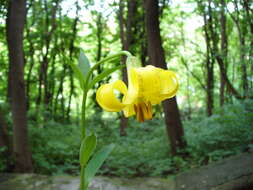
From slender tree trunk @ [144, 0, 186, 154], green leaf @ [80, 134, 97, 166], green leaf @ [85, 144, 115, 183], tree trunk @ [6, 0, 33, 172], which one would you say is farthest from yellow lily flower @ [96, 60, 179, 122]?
slender tree trunk @ [144, 0, 186, 154]

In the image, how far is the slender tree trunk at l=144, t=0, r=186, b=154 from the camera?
3387 mm

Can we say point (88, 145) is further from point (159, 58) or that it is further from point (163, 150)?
point (163, 150)

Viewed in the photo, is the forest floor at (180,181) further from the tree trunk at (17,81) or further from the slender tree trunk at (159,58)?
the slender tree trunk at (159,58)

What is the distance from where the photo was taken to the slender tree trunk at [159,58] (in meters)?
3.39

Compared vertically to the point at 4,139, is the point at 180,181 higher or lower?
lower

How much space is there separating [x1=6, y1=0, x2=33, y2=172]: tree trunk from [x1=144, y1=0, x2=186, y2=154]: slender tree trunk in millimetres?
1407

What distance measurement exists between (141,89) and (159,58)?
243 cm

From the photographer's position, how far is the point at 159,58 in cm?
341

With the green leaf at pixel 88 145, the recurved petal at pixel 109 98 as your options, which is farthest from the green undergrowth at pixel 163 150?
the recurved petal at pixel 109 98

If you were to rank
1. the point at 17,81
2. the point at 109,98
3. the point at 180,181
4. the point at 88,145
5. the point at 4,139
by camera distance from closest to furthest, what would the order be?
the point at 109,98 < the point at 88,145 < the point at 180,181 < the point at 17,81 < the point at 4,139

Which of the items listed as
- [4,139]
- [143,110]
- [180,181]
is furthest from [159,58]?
[143,110]

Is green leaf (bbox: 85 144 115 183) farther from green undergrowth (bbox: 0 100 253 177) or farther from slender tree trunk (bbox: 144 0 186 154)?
slender tree trunk (bbox: 144 0 186 154)

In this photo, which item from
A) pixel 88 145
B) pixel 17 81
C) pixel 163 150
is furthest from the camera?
pixel 163 150

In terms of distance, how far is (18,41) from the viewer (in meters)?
3.03
